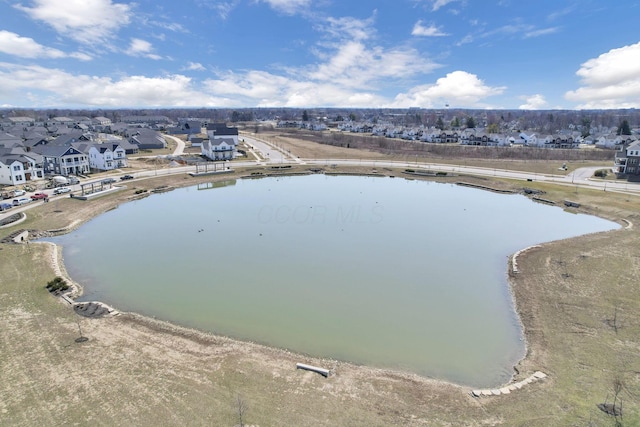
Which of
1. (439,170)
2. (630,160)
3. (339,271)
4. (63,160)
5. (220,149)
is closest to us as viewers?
(339,271)

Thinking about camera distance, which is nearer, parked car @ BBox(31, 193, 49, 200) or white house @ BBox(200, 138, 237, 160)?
parked car @ BBox(31, 193, 49, 200)

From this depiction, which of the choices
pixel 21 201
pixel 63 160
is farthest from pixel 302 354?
pixel 63 160

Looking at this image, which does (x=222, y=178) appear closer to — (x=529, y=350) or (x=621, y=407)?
(x=529, y=350)

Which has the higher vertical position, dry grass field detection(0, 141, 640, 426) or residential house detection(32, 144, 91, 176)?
residential house detection(32, 144, 91, 176)

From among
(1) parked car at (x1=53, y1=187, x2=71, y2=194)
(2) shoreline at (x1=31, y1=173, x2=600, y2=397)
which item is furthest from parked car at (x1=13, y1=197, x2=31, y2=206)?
(2) shoreline at (x1=31, y1=173, x2=600, y2=397)

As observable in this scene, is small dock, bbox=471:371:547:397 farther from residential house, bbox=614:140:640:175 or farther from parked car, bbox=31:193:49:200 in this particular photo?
residential house, bbox=614:140:640:175

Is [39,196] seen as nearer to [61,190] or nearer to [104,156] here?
[61,190]
